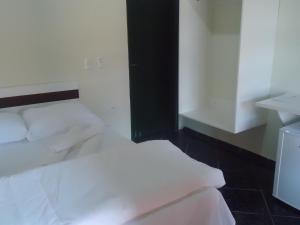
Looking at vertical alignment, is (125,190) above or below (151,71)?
below

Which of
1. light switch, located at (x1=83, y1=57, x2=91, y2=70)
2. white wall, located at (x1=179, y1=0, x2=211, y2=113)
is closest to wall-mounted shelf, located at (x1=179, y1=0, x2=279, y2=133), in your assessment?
white wall, located at (x1=179, y1=0, x2=211, y2=113)

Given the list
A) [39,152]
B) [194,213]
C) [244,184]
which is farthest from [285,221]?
[39,152]

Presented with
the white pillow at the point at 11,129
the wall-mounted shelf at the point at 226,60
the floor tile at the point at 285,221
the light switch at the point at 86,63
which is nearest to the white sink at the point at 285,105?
the wall-mounted shelf at the point at 226,60

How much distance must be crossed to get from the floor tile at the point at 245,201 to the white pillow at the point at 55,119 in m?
1.34

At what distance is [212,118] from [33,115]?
1868 mm

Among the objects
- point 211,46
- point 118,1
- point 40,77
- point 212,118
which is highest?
point 118,1

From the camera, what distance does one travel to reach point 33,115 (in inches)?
98.3

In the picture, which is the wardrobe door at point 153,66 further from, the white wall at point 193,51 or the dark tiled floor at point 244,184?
the dark tiled floor at point 244,184

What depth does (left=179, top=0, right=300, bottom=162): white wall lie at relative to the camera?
2.65 m

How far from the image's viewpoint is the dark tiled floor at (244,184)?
2359 millimetres

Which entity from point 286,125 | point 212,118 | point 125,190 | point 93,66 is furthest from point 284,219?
point 93,66

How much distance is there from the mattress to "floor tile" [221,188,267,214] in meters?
1.12

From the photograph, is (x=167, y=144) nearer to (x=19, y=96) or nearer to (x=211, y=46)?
(x=19, y=96)

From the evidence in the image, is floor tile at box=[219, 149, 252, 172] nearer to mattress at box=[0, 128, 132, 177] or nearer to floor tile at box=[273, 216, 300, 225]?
floor tile at box=[273, 216, 300, 225]
